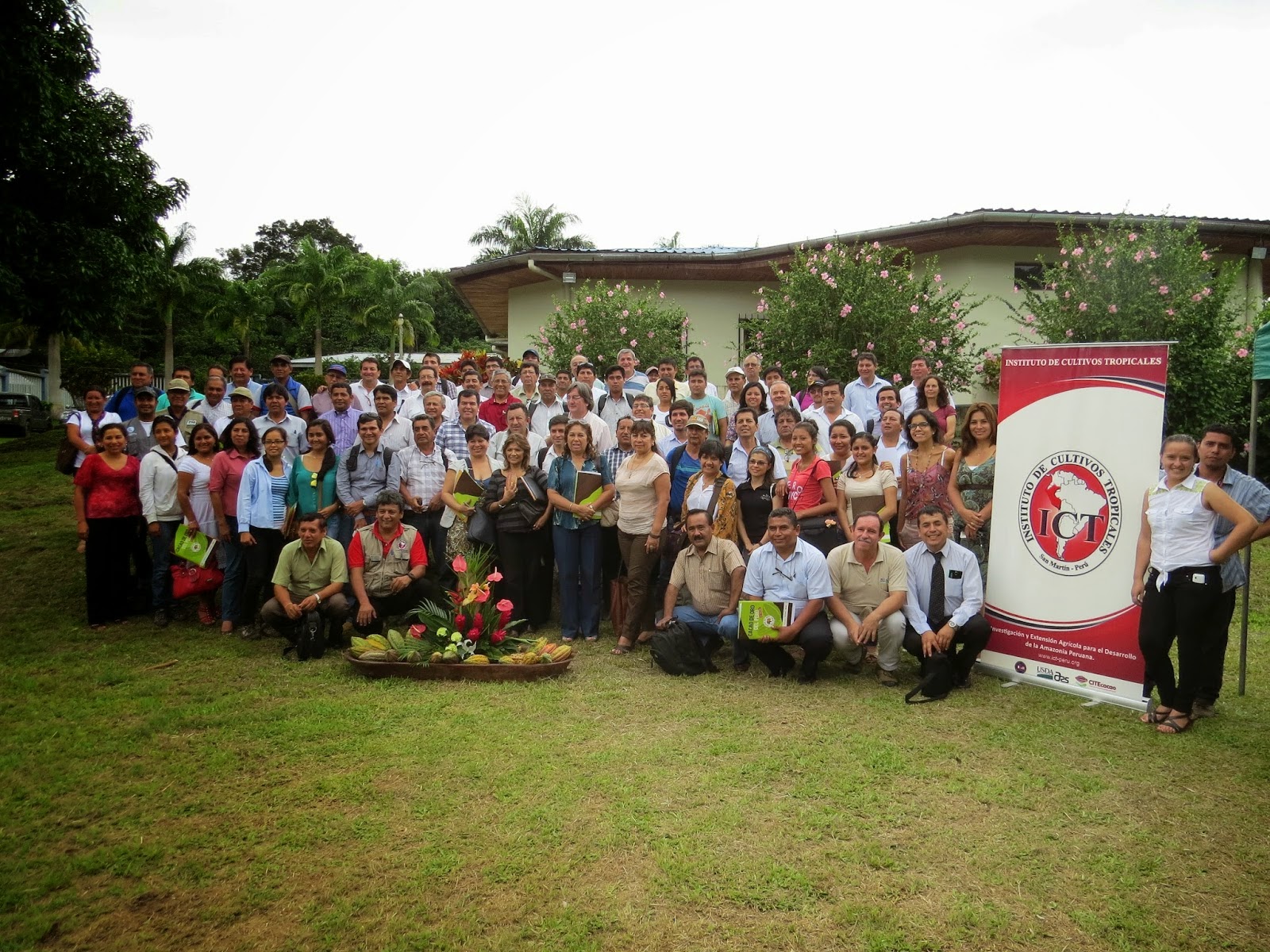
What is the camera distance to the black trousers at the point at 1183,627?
17.3 ft

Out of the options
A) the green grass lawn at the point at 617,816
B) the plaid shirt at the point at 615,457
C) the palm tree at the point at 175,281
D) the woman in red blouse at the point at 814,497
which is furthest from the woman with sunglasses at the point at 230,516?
the palm tree at the point at 175,281

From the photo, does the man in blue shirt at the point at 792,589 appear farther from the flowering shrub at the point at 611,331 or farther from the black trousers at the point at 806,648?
the flowering shrub at the point at 611,331

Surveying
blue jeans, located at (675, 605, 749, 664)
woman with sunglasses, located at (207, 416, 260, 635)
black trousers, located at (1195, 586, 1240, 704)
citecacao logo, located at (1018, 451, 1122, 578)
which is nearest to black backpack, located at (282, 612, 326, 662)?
woman with sunglasses, located at (207, 416, 260, 635)

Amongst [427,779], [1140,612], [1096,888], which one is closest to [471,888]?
[427,779]

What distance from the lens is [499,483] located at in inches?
304

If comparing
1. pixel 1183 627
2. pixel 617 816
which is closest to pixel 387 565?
pixel 617 816

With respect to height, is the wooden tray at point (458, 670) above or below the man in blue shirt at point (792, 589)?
below

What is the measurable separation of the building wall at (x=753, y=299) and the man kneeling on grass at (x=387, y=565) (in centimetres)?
681

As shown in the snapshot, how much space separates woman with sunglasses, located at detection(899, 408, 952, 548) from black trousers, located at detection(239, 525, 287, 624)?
529 centimetres

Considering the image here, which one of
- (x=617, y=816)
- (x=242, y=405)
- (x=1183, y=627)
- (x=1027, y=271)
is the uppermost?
(x=1027, y=271)

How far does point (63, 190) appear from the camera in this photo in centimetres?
1407

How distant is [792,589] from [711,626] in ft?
2.26

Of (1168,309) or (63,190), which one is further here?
(63,190)

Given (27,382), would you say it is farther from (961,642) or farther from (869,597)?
(961,642)
